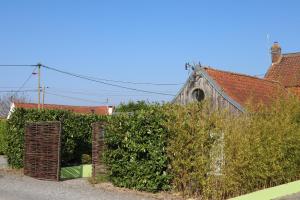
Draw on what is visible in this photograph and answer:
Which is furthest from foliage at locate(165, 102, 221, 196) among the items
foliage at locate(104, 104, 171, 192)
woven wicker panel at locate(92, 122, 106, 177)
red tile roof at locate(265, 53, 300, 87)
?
red tile roof at locate(265, 53, 300, 87)

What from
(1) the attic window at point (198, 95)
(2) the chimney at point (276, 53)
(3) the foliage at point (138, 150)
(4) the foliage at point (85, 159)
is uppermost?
(2) the chimney at point (276, 53)

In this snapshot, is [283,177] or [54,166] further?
[54,166]

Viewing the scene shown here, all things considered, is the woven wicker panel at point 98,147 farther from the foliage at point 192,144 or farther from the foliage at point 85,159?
the foliage at point 85,159

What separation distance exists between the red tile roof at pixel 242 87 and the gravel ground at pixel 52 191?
7.09m

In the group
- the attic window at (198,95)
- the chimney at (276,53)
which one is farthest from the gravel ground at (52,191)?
the chimney at (276,53)

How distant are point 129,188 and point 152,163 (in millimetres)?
1296

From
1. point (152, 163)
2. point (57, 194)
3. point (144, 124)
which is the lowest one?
point (57, 194)

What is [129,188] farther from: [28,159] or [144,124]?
[28,159]

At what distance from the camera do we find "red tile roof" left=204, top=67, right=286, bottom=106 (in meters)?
19.6

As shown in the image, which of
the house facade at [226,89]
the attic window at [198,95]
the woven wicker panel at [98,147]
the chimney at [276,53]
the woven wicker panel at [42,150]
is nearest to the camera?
the woven wicker panel at [98,147]

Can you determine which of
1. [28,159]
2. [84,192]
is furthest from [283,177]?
[28,159]

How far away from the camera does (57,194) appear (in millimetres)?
13398

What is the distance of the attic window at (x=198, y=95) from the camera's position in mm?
20406

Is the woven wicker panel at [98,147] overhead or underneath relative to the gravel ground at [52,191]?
overhead
